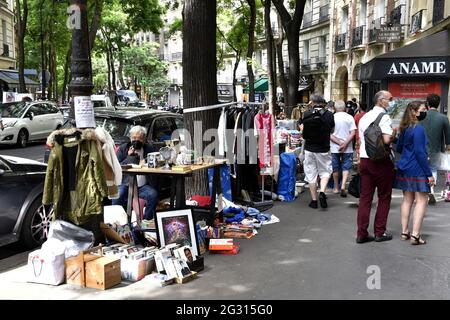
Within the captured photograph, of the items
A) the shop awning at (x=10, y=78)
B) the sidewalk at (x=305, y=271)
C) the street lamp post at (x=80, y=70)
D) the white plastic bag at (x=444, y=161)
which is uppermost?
the shop awning at (x=10, y=78)

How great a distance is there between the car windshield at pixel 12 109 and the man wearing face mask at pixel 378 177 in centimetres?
1625

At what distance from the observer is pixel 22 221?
6.44 m

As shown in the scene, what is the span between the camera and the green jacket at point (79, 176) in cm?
554

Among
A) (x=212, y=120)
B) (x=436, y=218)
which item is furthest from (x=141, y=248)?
(x=436, y=218)

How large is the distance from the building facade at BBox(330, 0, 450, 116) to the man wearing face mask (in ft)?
18.1

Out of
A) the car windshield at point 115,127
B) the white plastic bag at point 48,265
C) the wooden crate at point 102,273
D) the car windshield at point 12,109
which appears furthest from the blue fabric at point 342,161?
the car windshield at point 12,109

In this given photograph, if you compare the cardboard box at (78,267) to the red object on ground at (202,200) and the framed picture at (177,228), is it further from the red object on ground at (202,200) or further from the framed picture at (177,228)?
the red object on ground at (202,200)

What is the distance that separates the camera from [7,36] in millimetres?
36781

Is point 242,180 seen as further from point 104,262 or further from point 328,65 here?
point 328,65

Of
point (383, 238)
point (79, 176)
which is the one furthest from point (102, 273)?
point (383, 238)

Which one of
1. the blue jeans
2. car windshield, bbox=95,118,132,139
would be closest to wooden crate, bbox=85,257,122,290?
the blue jeans

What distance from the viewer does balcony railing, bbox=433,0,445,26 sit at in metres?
15.1

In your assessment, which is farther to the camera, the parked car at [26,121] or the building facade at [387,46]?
the parked car at [26,121]

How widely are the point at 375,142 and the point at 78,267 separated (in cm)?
378
